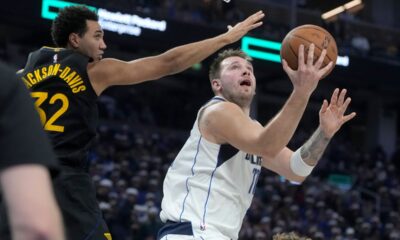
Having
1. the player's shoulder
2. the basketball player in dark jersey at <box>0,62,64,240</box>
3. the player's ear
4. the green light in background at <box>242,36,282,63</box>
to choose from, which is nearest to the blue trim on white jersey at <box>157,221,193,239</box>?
the player's shoulder

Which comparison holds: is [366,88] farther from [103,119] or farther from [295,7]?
[103,119]

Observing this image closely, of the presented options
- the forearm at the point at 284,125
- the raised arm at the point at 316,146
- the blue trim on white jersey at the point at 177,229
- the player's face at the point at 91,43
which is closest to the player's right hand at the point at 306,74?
the forearm at the point at 284,125

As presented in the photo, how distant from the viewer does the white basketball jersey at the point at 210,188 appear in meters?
3.99

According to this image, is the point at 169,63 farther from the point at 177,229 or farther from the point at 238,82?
the point at 177,229

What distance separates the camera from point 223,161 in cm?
409

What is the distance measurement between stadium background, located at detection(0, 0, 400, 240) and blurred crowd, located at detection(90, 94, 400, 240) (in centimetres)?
→ 3

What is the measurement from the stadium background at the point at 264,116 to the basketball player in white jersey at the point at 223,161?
22.4 feet

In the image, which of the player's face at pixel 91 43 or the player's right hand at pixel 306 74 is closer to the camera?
the player's right hand at pixel 306 74

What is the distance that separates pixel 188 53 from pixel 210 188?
0.78 metres

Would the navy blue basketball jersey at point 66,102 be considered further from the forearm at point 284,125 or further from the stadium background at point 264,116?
the stadium background at point 264,116

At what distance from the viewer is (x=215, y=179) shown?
4.05 m

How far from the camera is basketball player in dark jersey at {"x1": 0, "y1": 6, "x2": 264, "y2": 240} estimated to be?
3.72 m

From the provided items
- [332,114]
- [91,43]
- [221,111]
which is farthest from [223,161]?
[91,43]

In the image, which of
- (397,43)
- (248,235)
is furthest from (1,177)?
(397,43)
